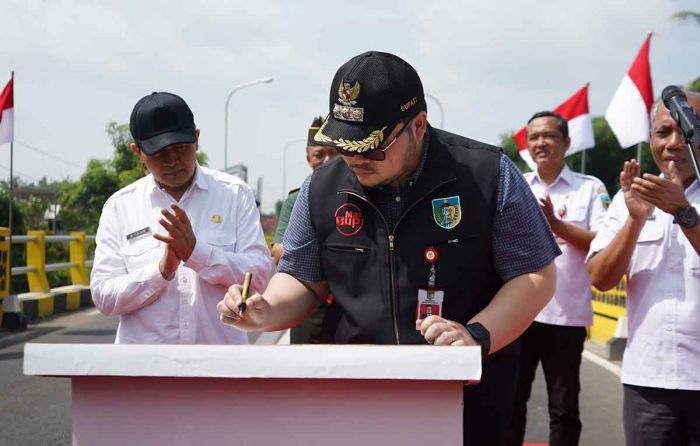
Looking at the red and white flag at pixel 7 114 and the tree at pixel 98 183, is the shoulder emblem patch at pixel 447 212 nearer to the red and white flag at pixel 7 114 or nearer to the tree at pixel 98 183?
the red and white flag at pixel 7 114

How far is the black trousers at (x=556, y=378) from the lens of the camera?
4.88 m

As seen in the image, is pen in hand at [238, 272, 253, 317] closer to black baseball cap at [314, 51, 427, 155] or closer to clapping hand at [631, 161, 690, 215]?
Answer: black baseball cap at [314, 51, 427, 155]

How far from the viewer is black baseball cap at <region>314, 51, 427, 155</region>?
2.18 metres

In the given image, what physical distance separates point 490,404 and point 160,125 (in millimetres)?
1712

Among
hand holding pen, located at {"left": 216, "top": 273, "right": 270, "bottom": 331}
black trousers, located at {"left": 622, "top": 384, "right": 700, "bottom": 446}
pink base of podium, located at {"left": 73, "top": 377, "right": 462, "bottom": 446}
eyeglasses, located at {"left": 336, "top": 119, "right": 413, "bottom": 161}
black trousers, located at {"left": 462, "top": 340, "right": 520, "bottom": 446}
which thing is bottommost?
black trousers, located at {"left": 622, "top": 384, "right": 700, "bottom": 446}

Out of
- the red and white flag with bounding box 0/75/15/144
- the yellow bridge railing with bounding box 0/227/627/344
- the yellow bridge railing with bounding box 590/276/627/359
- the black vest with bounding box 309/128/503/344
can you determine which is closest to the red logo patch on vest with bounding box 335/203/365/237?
the black vest with bounding box 309/128/503/344

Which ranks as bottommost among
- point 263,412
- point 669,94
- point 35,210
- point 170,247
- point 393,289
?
point 263,412

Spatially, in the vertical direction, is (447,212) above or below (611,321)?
above

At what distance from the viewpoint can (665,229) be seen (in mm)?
3236

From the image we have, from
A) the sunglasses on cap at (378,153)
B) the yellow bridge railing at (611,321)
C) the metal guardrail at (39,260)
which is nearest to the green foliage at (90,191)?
the metal guardrail at (39,260)

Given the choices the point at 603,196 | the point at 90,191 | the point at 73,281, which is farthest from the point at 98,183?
the point at 603,196

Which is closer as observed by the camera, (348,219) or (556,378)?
(348,219)

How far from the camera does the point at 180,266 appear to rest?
3354 millimetres

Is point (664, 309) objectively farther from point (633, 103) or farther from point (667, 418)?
point (633, 103)
